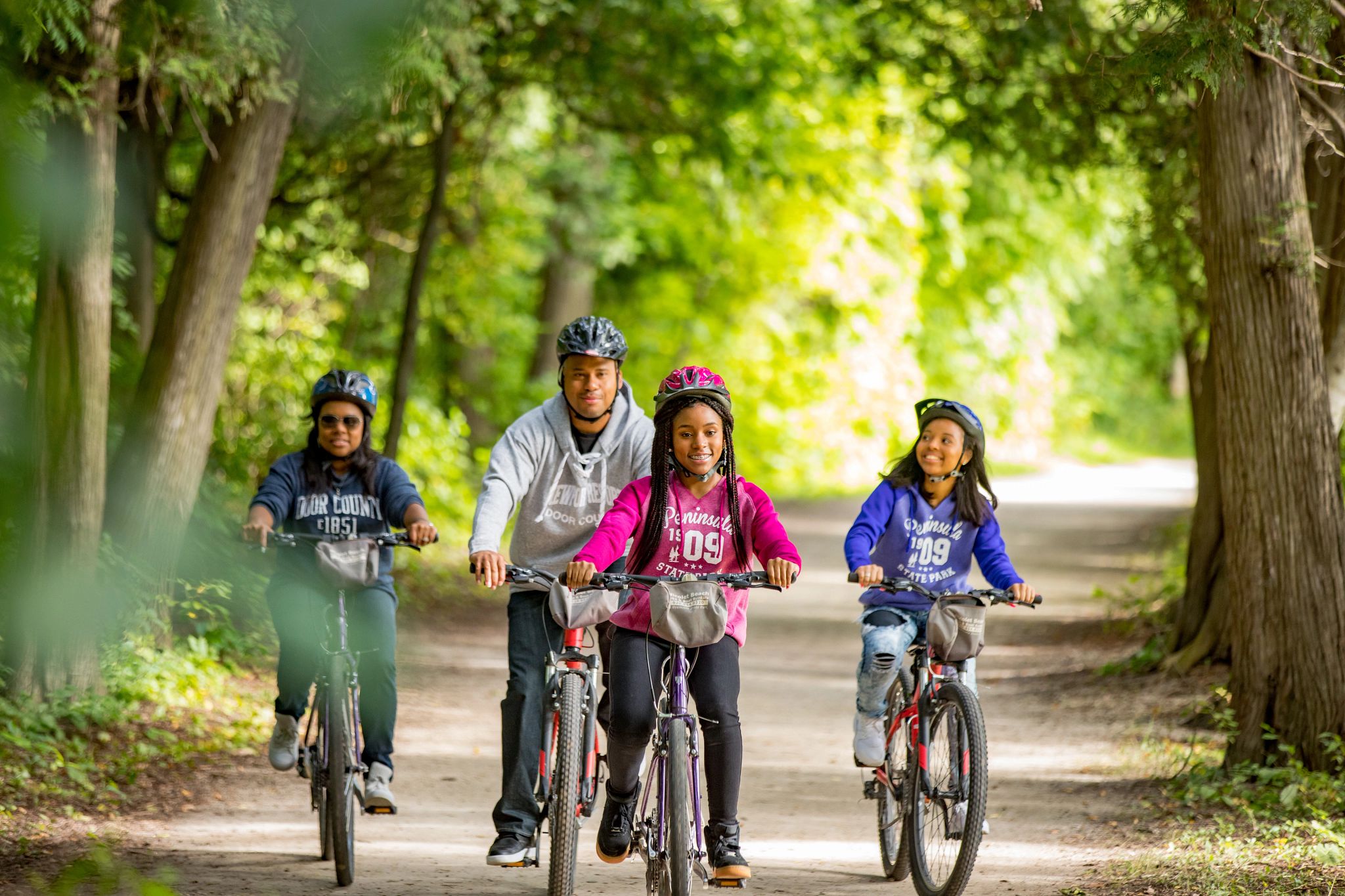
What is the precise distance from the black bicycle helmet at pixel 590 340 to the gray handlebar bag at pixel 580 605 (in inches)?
34.8

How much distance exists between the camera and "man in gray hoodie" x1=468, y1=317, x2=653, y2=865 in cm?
539

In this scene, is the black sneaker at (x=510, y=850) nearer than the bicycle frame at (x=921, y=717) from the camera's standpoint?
Yes

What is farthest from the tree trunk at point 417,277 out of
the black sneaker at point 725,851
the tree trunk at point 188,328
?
the black sneaker at point 725,851

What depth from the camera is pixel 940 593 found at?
217 inches

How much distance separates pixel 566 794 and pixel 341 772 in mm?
1251

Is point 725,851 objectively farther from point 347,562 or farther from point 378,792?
point 347,562

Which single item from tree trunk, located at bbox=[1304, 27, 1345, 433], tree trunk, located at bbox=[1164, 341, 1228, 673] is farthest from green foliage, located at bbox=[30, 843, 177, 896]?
tree trunk, located at bbox=[1164, 341, 1228, 673]

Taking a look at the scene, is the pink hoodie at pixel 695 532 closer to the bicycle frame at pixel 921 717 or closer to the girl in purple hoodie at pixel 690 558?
the girl in purple hoodie at pixel 690 558

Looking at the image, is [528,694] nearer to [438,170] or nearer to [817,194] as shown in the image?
[438,170]

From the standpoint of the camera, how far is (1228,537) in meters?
7.45

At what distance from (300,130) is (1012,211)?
24108 millimetres

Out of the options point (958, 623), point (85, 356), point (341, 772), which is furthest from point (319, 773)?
point (85, 356)

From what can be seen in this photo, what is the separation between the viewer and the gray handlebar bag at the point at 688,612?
15.3 ft

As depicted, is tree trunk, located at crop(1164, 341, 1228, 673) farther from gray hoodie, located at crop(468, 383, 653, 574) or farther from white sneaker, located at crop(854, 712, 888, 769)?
gray hoodie, located at crop(468, 383, 653, 574)
